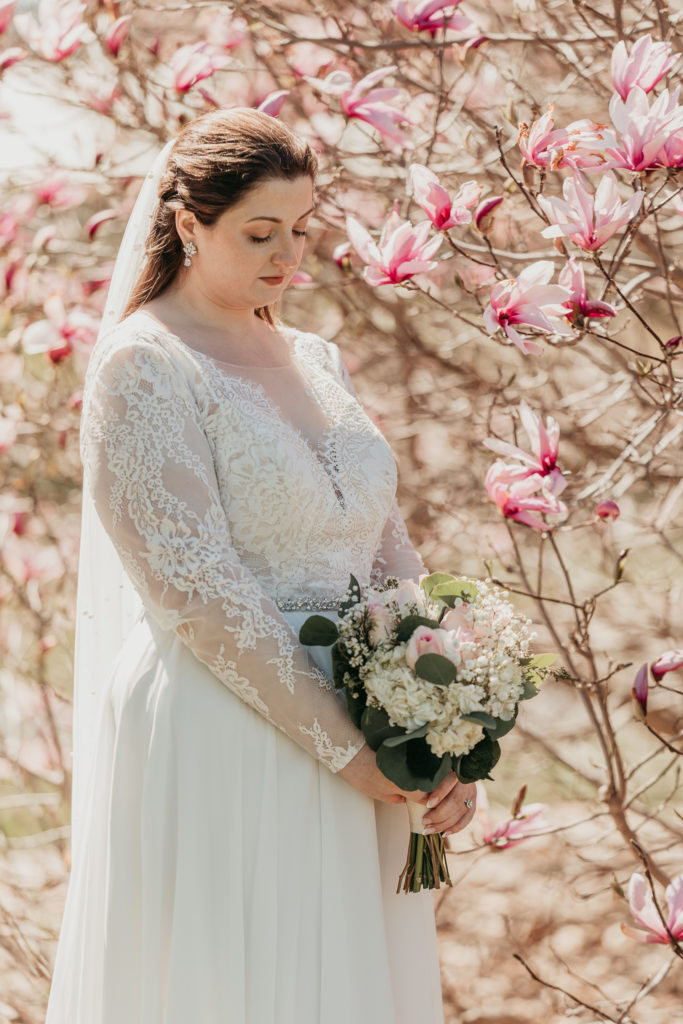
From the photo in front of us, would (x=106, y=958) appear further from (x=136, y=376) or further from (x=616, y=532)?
(x=616, y=532)

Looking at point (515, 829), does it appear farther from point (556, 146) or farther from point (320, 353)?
point (556, 146)

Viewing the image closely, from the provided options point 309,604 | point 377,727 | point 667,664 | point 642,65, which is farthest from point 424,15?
point 377,727

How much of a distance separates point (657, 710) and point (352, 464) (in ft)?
5.89

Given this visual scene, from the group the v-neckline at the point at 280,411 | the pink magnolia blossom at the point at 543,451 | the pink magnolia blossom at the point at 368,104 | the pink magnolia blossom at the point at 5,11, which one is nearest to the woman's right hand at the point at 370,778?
the v-neckline at the point at 280,411

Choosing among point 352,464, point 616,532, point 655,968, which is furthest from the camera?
point 616,532

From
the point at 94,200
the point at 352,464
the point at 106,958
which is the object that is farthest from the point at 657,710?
the point at 94,200

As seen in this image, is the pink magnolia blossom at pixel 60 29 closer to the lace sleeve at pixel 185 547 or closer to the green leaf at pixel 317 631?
the lace sleeve at pixel 185 547

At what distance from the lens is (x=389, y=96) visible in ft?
8.41

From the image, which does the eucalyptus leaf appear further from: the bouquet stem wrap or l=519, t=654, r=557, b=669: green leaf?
the bouquet stem wrap

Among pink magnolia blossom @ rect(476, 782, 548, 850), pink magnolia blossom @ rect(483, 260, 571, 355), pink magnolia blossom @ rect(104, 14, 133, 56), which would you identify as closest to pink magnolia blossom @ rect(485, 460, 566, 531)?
pink magnolia blossom @ rect(483, 260, 571, 355)

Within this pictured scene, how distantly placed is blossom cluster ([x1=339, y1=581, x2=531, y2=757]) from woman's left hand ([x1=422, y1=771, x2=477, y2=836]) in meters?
0.11

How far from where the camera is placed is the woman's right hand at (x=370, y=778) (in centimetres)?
180

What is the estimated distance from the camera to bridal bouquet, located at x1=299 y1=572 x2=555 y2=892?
5.50 ft

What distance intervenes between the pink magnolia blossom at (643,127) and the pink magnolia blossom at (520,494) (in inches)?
24.1
